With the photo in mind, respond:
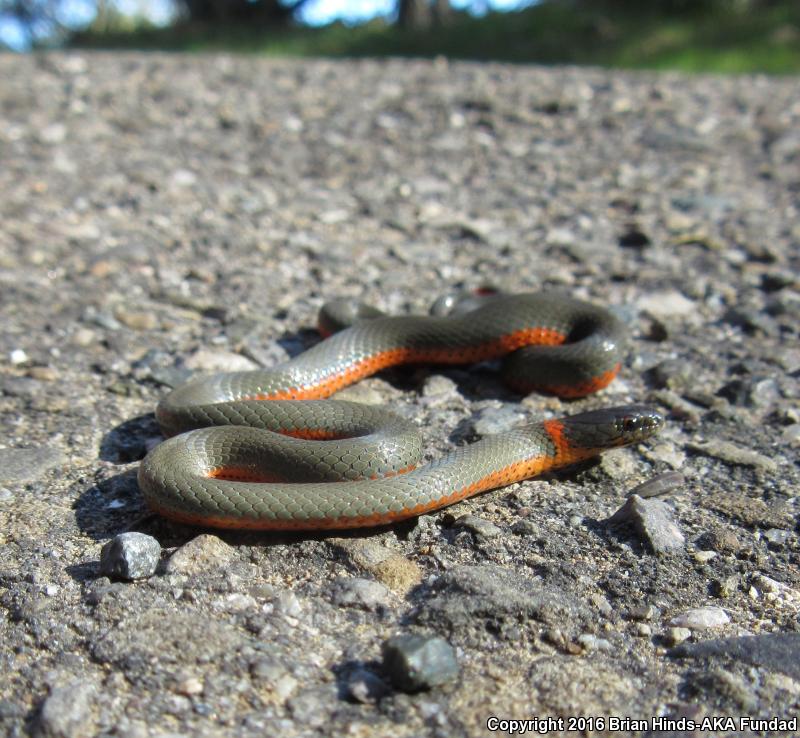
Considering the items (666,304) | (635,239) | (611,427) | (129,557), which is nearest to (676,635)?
(611,427)

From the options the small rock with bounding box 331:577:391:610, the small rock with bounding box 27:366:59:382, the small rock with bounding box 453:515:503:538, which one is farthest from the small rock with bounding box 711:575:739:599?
the small rock with bounding box 27:366:59:382

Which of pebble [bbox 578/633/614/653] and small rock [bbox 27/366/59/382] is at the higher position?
small rock [bbox 27/366/59/382]

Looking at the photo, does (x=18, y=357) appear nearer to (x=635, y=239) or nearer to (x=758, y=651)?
(x=758, y=651)

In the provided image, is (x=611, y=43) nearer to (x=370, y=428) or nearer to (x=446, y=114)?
(x=446, y=114)

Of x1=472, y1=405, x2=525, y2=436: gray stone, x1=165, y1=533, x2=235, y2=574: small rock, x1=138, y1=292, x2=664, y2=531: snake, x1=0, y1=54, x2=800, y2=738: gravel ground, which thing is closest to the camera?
x1=0, y1=54, x2=800, y2=738: gravel ground

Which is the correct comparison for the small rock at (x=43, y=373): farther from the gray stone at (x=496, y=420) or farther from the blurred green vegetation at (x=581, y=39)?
the blurred green vegetation at (x=581, y=39)

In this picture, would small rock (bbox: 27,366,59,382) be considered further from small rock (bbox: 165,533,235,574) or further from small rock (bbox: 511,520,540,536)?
small rock (bbox: 511,520,540,536)

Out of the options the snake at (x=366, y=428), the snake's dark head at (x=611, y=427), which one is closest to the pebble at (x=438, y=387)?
the snake at (x=366, y=428)

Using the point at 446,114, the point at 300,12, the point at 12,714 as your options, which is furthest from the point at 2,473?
the point at 300,12
